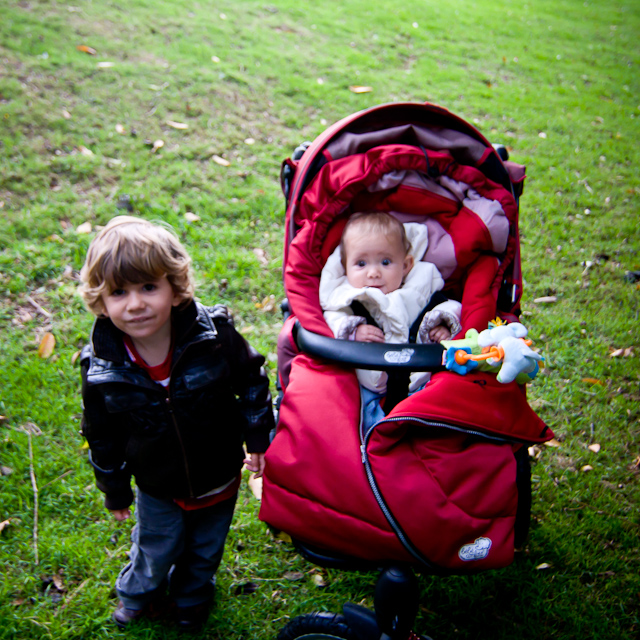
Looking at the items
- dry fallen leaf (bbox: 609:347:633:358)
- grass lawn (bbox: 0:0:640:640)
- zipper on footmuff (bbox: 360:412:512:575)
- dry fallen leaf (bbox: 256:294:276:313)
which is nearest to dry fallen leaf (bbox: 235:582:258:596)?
grass lawn (bbox: 0:0:640:640)

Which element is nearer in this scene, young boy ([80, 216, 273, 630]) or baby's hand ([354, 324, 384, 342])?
young boy ([80, 216, 273, 630])

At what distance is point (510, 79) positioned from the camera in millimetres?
7863

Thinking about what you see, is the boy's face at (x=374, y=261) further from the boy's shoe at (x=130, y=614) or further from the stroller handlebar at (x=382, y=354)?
the boy's shoe at (x=130, y=614)

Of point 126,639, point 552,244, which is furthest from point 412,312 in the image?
point 552,244

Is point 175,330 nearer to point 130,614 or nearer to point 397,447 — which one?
point 397,447

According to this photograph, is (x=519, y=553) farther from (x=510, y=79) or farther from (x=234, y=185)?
(x=510, y=79)

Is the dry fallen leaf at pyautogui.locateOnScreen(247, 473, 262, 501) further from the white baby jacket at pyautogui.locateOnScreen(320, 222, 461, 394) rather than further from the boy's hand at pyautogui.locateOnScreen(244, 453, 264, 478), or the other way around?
the white baby jacket at pyautogui.locateOnScreen(320, 222, 461, 394)

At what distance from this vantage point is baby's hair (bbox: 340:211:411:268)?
250cm

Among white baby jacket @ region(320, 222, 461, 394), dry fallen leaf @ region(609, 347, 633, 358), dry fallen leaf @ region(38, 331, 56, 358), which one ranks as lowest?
dry fallen leaf @ region(38, 331, 56, 358)

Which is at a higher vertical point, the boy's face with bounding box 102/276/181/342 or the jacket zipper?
the boy's face with bounding box 102/276/181/342

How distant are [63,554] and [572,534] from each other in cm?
242

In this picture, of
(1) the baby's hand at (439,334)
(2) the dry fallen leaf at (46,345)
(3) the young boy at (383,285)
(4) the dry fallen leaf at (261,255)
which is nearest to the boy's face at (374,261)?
(3) the young boy at (383,285)

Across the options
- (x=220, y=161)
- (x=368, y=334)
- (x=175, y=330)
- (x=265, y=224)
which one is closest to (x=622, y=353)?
(x=368, y=334)

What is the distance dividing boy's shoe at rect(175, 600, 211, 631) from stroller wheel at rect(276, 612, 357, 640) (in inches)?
17.6
